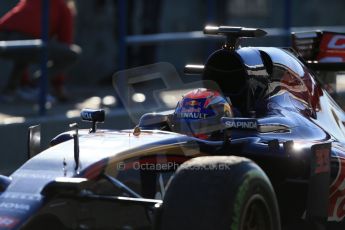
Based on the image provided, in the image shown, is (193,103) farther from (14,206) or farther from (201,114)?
(14,206)

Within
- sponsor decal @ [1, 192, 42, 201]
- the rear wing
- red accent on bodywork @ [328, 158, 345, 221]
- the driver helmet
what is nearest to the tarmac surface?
the rear wing

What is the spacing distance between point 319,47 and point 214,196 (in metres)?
3.11

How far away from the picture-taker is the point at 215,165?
535cm

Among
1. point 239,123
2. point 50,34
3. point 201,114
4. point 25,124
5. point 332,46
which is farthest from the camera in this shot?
point 50,34

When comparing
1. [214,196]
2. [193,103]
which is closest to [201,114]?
[193,103]

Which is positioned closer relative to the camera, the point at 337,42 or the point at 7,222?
the point at 7,222

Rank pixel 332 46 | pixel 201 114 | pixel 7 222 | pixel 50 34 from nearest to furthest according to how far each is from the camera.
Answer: pixel 7 222 < pixel 201 114 < pixel 332 46 < pixel 50 34

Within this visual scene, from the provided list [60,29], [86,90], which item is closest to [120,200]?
[60,29]

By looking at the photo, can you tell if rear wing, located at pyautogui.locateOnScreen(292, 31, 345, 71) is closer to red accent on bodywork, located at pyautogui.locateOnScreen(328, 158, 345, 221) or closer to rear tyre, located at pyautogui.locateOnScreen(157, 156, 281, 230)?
red accent on bodywork, located at pyautogui.locateOnScreen(328, 158, 345, 221)

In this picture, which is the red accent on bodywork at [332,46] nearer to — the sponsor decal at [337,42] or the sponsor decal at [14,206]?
the sponsor decal at [337,42]

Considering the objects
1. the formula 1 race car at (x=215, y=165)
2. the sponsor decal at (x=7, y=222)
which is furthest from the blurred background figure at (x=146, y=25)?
the sponsor decal at (x=7, y=222)

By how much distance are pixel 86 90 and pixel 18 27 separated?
4378 mm

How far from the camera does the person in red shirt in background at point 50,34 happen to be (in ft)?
38.3

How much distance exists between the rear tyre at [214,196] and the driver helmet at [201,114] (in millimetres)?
836
